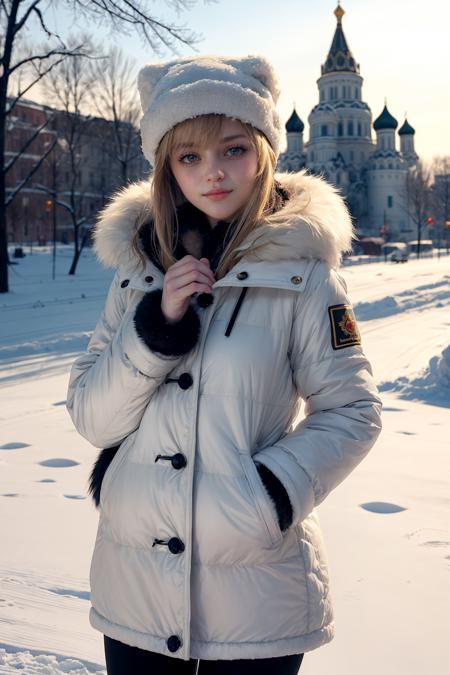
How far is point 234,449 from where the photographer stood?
1635 millimetres

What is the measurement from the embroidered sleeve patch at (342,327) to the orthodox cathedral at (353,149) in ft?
291

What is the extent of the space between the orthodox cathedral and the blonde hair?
8852 cm

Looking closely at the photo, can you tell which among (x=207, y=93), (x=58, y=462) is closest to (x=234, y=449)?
(x=207, y=93)

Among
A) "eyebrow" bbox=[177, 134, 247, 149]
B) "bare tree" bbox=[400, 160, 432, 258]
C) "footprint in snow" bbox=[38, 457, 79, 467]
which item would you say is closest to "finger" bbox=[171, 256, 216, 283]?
"eyebrow" bbox=[177, 134, 247, 149]

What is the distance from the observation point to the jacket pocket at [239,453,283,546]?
5.24 ft

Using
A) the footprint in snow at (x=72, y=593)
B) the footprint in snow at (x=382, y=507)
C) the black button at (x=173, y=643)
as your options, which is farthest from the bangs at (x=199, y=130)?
the footprint in snow at (x=382, y=507)

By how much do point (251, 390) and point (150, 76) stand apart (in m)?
0.91

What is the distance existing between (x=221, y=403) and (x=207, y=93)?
30.0 inches

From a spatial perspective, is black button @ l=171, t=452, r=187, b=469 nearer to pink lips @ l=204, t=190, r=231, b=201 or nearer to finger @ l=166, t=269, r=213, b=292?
finger @ l=166, t=269, r=213, b=292

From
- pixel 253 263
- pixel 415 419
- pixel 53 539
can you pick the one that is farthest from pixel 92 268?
pixel 253 263

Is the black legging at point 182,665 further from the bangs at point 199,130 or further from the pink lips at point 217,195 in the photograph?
the bangs at point 199,130

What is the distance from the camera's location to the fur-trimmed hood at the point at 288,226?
1778 millimetres

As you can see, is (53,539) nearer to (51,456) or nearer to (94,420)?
(51,456)

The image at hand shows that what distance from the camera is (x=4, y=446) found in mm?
5512
